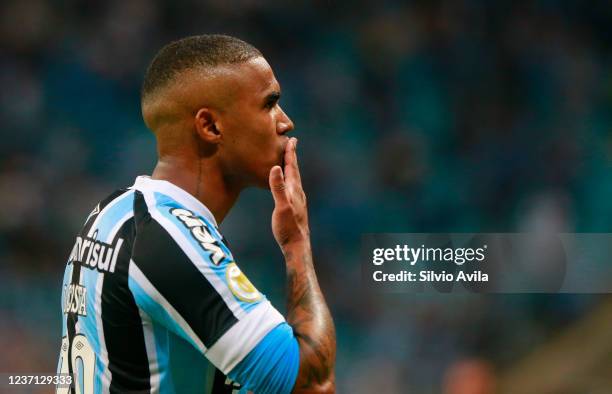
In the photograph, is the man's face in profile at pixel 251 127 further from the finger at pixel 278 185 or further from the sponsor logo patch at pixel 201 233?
the sponsor logo patch at pixel 201 233

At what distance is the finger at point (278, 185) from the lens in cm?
206

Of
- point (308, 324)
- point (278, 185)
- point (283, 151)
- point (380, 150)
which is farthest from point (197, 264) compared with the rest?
Answer: point (380, 150)

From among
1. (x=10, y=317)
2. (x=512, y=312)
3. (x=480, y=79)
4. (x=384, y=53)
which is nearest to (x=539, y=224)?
(x=512, y=312)

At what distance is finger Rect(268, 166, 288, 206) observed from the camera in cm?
206

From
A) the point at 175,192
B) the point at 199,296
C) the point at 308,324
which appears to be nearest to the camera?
the point at 199,296

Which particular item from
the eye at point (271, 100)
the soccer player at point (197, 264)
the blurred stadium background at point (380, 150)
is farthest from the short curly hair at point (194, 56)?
the blurred stadium background at point (380, 150)

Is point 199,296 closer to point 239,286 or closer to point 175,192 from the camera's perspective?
point 239,286

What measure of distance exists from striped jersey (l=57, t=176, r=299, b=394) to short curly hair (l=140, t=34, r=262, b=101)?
30cm

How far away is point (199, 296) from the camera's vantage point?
1728 millimetres

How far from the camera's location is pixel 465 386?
564 cm

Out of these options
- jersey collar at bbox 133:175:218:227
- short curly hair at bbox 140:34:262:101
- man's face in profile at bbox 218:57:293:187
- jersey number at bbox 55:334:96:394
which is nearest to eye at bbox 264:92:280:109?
man's face in profile at bbox 218:57:293:187

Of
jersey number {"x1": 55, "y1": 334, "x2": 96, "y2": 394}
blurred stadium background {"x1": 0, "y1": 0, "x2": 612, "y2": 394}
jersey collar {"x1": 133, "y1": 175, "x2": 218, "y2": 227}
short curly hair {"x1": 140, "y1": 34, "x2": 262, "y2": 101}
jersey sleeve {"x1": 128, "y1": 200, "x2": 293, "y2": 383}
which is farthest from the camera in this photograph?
blurred stadium background {"x1": 0, "y1": 0, "x2": 612, "y2": 394}

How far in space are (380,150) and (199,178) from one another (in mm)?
4360

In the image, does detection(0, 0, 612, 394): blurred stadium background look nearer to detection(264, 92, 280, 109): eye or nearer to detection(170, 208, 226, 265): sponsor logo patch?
detection(264, 92, 280, 109): eye
